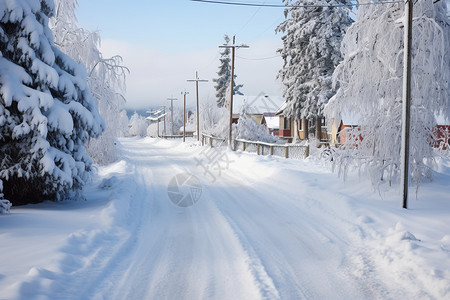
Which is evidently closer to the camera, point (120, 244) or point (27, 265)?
point (27, 265)

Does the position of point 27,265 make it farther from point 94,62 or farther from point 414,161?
point 94,62

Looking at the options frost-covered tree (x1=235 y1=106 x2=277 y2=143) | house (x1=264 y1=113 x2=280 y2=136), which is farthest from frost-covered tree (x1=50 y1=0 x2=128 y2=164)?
house (x1=264 y1=113 x2=280 y2=136)

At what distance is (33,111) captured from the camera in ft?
23.0

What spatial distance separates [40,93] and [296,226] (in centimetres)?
650

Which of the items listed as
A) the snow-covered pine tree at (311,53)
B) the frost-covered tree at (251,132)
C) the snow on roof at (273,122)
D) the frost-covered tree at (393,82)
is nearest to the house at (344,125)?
the frost-covered tree at (393,82)

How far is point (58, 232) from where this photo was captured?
5.79 meters

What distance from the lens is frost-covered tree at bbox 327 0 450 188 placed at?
30.5 ft

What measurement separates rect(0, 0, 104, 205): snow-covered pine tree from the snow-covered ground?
2.50 feet

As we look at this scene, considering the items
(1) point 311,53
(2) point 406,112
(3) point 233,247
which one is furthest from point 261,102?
(3) point 233,247

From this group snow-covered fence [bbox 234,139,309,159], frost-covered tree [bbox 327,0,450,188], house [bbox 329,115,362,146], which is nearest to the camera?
frost-covered tree [bbox 327,0,450,188]

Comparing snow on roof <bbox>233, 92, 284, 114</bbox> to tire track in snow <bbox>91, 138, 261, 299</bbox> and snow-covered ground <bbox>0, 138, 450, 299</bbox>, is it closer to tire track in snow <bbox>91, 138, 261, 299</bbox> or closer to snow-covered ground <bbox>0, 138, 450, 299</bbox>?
snow-covered ground <bbox>0, 138, 450, 299</bbox>

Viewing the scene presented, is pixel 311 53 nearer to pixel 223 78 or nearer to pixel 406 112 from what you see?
pixel 406 112

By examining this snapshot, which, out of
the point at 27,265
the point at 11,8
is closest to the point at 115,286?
the point at 27,265

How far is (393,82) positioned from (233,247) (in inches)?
296
